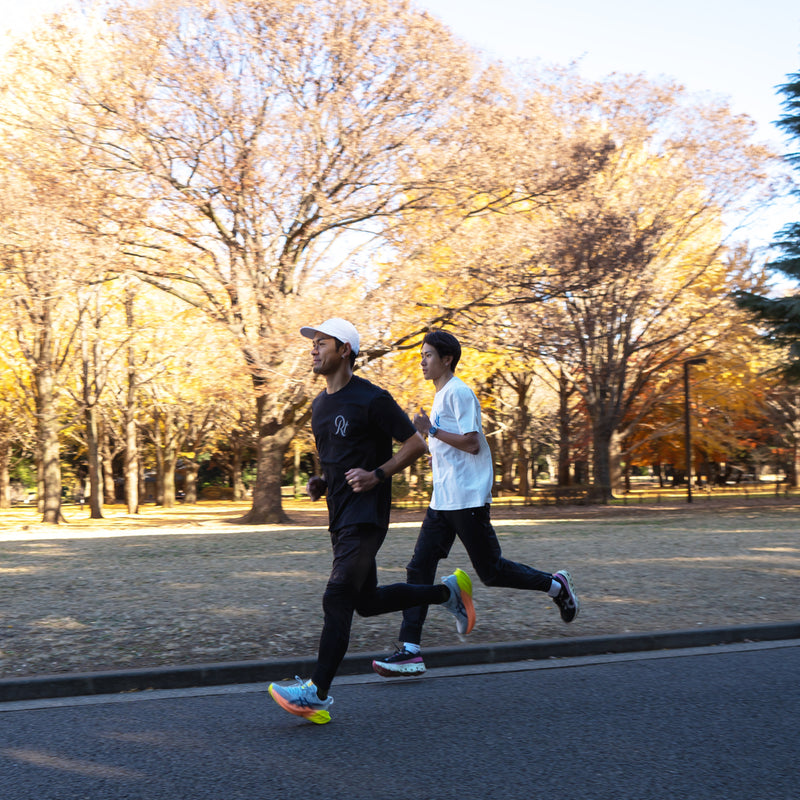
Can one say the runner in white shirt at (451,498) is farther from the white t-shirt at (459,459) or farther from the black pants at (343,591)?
the black pants at (343,591)

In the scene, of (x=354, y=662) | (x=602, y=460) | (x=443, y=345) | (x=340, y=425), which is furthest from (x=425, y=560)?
(x=602, y=460)

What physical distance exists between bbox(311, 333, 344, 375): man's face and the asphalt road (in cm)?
181

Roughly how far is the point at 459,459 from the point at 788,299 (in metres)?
17.8

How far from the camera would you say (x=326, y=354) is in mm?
4875

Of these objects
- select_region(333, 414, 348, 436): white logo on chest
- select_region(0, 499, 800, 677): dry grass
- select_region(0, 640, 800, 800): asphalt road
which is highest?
select_region(333, 414, 348, 436): white logo on chest

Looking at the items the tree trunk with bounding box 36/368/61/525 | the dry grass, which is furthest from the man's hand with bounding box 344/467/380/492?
the tree trunk with bounding box 36/368/61/525

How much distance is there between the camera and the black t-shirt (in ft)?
15.7

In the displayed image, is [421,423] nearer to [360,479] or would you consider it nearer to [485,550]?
[360,479]

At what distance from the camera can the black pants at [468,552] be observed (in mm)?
5730

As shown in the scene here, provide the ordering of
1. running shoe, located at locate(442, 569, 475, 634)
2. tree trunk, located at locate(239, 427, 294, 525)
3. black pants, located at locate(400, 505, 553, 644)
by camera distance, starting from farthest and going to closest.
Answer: tree trunk, located at locate(239, 427, 294, 525)
black pants, located at locate(400, 505, 553, 644)
running shoe, located at locate(442, 569, 475, 634)

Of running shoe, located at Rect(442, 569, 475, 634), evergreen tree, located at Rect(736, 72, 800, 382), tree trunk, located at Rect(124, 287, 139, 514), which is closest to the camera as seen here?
running shoe, located at Rect(442, 569, 475, 634)

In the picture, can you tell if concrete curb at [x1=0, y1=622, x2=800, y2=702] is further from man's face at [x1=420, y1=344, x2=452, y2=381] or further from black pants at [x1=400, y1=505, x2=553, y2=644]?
man's face at [x1=420, y1=344, x2=452, y2=381]

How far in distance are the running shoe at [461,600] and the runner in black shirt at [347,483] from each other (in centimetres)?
72

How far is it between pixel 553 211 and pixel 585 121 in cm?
290
